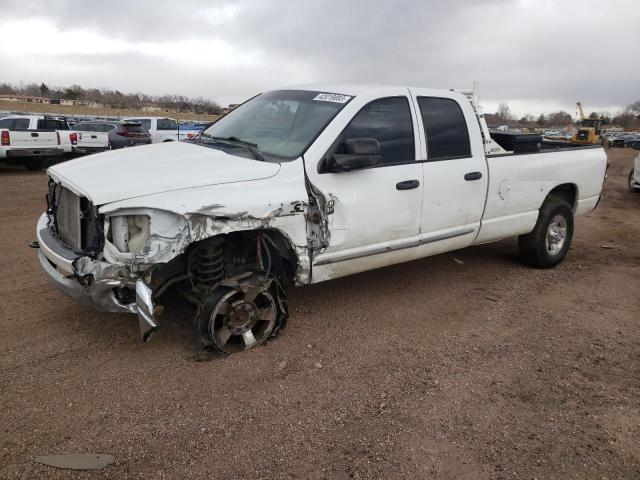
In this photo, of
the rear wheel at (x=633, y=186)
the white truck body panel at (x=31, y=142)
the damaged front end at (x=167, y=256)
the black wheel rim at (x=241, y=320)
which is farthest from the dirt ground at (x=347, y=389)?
the white truck body panel at (x=31, y=142)

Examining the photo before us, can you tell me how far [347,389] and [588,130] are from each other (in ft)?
115

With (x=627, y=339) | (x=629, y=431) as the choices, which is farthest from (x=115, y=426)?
(x=627, y=339)

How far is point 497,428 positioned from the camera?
9.59 feet

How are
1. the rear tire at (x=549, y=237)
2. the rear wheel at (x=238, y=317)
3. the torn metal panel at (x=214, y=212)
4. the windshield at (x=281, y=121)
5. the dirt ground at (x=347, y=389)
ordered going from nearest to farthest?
the dirt ground at (x=347, y=389) < the torn metal panel at (x=214, y=212) < the rear wheel at (x=238, y=317) < the windshield at (x=281, y=121) < the rear tire at (x=549, y=237)

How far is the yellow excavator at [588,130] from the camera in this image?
31408 millimetres

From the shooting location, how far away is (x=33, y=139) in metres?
14.1

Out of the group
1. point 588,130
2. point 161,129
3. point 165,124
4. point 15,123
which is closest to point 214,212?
point 15,123

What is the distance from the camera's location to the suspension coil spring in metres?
3.48

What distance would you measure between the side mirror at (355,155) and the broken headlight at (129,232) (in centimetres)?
139

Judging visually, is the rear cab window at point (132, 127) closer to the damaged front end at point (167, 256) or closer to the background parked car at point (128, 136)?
the background parked car at point (128, 136)

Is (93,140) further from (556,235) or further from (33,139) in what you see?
(556,235)

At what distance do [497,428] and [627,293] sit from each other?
3.13 m

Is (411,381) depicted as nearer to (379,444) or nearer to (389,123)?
(379,444)

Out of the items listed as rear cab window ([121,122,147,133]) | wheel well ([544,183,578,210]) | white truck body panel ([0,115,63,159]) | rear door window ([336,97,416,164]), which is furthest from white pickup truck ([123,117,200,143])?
rear door window ([336,97,416,164])
